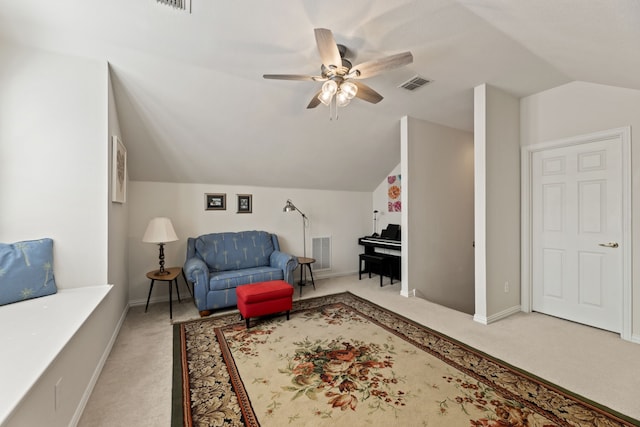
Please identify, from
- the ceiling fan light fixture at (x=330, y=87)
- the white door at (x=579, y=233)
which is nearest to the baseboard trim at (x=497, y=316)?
the white door at (x=579, y=233)

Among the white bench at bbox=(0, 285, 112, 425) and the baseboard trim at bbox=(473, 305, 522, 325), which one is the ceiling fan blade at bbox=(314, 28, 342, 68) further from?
the baseboard trim at bbox=(473, 305, 522, 325)

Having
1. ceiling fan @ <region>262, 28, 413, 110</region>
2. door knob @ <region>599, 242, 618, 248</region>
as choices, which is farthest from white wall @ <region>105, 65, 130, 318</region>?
door knob @ <region>599, 242, 618, 248</region>

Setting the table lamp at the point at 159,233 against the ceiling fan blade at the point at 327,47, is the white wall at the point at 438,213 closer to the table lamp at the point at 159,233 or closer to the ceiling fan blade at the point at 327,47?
the ceiling fan blade at the point at 327,47

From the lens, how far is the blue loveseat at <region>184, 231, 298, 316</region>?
11.1 feet

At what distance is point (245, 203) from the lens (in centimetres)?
463

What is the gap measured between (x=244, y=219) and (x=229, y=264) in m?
0.86

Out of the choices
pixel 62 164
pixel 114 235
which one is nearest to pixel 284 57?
pixel 62 164

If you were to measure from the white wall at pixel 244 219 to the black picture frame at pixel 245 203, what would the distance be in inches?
2.7

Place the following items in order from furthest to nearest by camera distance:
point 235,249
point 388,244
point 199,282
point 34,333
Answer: point 388,244, point 235,249, point 199,282, point 34,333

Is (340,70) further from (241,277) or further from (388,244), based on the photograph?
(388,244)

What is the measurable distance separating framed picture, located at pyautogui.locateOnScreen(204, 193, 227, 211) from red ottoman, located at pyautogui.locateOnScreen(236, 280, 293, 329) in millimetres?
1688

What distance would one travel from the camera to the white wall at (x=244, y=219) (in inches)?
153

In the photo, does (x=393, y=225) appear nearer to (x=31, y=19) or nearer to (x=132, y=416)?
(x=132, y=416)

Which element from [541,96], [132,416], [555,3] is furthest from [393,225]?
[132,416]
